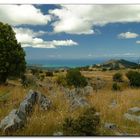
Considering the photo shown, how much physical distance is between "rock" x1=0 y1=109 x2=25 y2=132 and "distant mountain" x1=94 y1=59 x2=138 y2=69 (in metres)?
2.01

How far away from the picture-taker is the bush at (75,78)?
8422mm

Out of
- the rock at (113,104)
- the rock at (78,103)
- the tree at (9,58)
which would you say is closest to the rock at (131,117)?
the rock at (113,104)

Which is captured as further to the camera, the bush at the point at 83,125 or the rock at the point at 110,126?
the rock at the point at 110,126

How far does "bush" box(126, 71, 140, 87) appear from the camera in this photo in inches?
332

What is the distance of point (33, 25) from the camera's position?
26.1ft

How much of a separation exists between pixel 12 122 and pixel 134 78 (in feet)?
9.71

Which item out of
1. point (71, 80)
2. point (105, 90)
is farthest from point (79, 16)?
point (105, 90)

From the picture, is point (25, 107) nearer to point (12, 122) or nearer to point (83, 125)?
point (12, 122)

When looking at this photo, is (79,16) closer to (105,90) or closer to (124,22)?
(124,22)

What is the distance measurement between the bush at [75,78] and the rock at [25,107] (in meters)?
1.28

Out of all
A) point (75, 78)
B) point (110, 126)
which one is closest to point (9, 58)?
point (75, 78)

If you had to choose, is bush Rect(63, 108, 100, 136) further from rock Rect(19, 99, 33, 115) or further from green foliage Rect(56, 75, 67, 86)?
green foliage Rect(56, 75, 67, 86)

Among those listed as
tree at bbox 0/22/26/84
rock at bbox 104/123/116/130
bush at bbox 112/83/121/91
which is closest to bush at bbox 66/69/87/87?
bush at bbox 112/83/121/91

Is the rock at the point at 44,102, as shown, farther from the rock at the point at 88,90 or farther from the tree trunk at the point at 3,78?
the tree trunk at the point at 3,78
